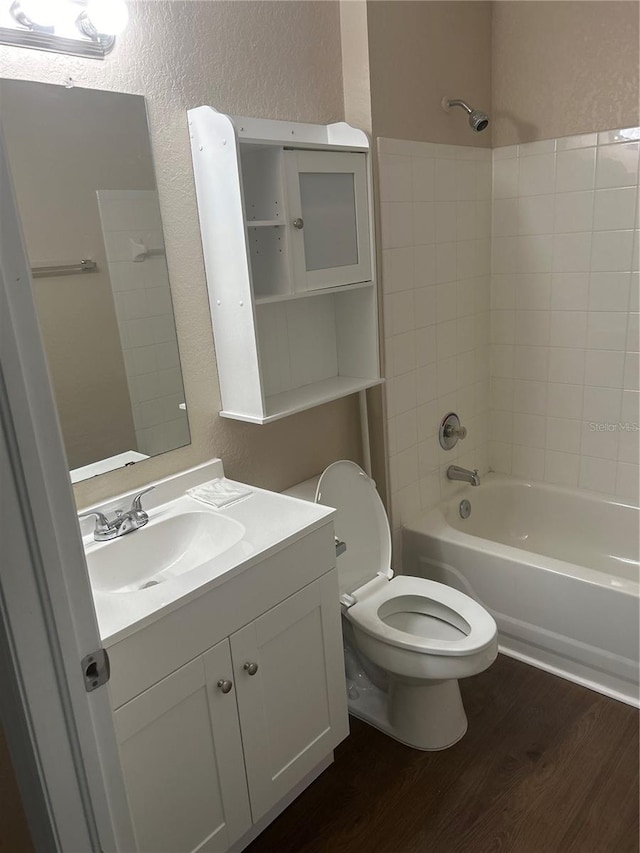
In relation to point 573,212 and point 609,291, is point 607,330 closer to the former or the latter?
point 609,291

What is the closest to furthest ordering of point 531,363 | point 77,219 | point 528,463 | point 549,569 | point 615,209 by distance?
point 77,219, point 549,569, point 615,209, point 531,363, point 528,463

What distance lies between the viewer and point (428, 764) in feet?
6.25

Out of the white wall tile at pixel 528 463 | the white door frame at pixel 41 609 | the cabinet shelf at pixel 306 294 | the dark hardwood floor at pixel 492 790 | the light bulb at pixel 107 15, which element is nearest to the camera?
the white door frame at pixel 41 609

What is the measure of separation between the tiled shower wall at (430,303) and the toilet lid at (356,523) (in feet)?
0.87

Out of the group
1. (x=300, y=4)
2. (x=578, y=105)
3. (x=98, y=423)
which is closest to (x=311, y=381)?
(x=98, y=423)

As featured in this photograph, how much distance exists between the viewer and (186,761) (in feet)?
4.59

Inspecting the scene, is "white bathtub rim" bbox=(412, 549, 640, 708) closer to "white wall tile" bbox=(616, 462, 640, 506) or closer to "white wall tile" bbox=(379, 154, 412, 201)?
"white wall tile" bbox=(616, 462, 640, 506)

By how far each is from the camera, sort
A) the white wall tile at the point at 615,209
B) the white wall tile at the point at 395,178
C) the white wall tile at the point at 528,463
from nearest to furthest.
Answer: the white wall tile at the point at 395,178
the white wall tile at the point at 615,209
the white wall tile at the point at 528,463

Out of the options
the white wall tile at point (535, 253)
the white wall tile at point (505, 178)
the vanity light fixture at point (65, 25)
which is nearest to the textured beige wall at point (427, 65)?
the white wall tile at point (505, 178)

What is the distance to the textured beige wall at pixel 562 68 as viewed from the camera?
224cm

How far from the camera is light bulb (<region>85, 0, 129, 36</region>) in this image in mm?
1419

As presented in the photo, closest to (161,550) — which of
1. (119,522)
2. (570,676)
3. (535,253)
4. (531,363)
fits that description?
(119,522)

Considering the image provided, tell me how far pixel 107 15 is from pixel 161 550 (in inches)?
50.1

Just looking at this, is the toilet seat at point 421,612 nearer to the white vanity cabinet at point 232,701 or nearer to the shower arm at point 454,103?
the white vanity cabinet at point 232,701
